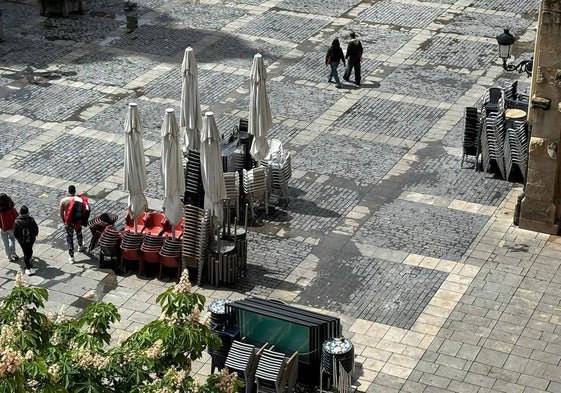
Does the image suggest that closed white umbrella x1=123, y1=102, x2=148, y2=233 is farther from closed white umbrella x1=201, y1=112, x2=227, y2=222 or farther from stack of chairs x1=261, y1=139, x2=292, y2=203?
stack of chairs x1=261, y1=139, x2=292, y2=203

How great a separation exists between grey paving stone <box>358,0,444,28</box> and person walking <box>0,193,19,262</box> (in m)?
16.7

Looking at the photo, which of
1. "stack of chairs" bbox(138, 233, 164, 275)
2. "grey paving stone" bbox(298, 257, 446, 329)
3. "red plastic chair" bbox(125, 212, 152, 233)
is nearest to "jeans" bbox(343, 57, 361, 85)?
"grey paving stone" bbox(298, 257, 446, 329)

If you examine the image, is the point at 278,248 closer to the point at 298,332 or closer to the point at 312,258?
the point at 312,258

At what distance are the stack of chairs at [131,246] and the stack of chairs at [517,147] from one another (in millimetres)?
8125

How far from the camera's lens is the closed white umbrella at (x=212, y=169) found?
73.8ft

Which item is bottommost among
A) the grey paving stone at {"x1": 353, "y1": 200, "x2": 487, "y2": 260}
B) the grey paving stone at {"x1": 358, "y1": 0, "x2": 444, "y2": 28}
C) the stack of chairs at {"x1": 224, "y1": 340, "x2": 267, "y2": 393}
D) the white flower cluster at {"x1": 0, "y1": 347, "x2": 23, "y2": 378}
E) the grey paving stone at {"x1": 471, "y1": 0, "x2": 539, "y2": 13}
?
the grey paving stone at {"x1": 358, "y1": 0, "x2": 444, "y2": 28}

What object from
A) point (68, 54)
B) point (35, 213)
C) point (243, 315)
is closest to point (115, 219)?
point (35, 213)

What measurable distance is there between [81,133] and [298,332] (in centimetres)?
1178

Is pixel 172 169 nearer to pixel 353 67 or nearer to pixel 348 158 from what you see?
pixel 348 158

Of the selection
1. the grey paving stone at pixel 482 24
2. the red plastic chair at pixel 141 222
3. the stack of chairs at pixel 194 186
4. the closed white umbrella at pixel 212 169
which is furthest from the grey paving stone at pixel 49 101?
the grey paving stone at pixel 482 24

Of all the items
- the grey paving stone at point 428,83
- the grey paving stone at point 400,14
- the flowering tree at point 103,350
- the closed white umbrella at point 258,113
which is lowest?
the grey paving stone at point 400,14

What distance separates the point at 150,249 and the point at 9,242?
268 cm

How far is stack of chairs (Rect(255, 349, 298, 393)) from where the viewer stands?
19125 mm

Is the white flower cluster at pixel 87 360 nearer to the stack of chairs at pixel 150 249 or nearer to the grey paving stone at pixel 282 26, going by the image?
the stack of chairs at pixel 150 249
